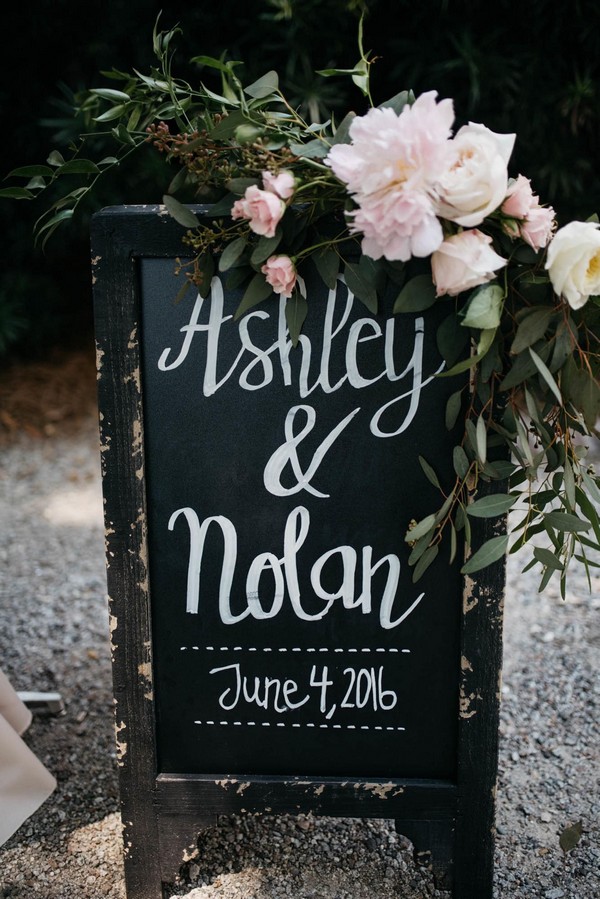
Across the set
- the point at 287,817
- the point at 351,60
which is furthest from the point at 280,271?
the point at 351,60

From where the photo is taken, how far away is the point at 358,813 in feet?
4.42

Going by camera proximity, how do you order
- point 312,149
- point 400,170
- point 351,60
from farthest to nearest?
point 351,60
point 312,149
point 400,170

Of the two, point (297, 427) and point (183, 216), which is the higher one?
point (183, 216)

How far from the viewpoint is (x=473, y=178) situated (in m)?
1.00

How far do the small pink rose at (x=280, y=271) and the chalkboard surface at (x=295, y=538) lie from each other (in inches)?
2.9

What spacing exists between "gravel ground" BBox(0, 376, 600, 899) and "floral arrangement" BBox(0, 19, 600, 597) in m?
0.70

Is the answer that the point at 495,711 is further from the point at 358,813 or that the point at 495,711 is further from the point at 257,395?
the point at 257,395

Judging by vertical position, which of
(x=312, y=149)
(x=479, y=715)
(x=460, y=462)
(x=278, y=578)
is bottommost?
(x=479, y=715)

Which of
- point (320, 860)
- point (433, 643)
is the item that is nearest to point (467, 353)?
point (433, 643)

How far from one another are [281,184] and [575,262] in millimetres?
395

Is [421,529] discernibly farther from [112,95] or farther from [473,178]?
[112,95]

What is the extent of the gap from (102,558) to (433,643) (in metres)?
1.86

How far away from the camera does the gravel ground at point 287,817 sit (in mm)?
1514

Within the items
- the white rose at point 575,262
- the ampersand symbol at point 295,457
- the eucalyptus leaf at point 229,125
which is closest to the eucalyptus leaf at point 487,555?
the ampersand symbol at point 295,457
